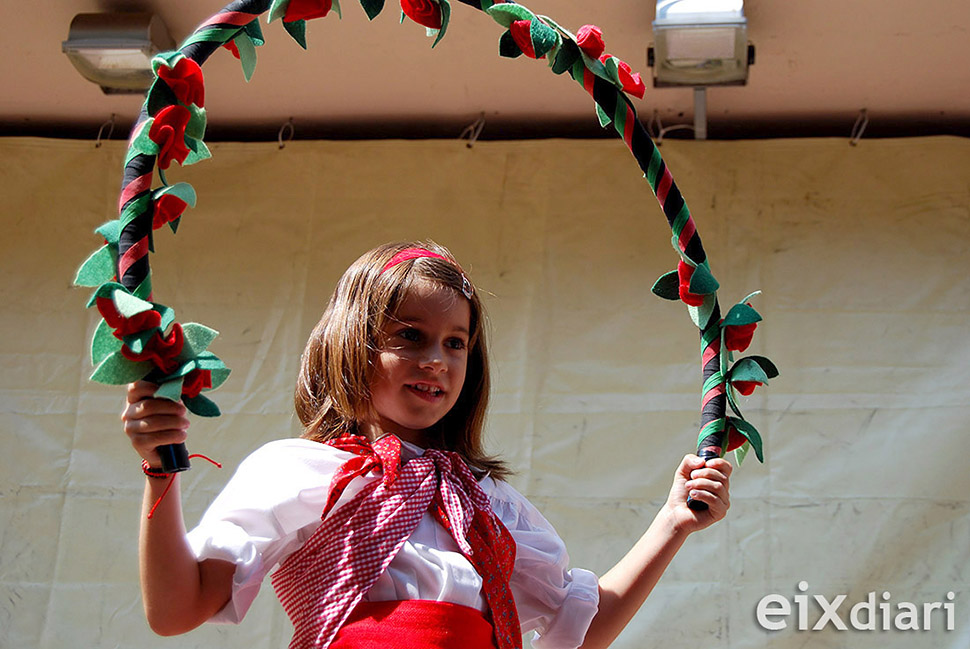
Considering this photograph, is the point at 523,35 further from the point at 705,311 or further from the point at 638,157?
the point at 705,311

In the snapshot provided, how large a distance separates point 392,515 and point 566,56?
67 centimetres

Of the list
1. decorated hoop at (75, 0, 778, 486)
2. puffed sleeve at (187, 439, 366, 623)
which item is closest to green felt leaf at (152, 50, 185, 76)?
decorated hoop at (75, 0, 778, 486)

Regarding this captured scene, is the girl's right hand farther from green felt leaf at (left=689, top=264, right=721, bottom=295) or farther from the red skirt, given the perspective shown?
green felt leaf at (left=689, top=264, right=721, bottom=295)

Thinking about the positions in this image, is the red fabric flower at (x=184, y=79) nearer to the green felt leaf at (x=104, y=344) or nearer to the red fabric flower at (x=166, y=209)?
the red fabric flower at (x=166, y=209)

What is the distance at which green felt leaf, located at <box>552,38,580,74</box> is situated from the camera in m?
1.59

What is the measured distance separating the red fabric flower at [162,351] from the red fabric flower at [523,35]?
2.17 feet

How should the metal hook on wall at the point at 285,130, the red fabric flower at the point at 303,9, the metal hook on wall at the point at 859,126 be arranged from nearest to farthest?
the red fabric flower at the point at 303,9 → the metal hook on wall at the point at 859,126 → the metal hook on wall at the point at 285,130

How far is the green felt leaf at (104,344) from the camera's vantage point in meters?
1.18

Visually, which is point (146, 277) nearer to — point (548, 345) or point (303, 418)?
point (303, 418)

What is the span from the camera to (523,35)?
1.58 meters

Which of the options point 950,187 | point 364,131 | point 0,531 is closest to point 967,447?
point 950,187

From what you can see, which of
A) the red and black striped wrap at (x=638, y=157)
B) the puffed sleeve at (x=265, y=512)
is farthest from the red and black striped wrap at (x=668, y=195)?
the puffed sleeve at (x=265, y=512)

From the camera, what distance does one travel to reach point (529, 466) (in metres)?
2.48

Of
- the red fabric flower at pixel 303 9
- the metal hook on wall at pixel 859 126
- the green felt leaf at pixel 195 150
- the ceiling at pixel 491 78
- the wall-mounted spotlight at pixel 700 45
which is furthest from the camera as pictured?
the metal hook on wall at pixel 859 126
